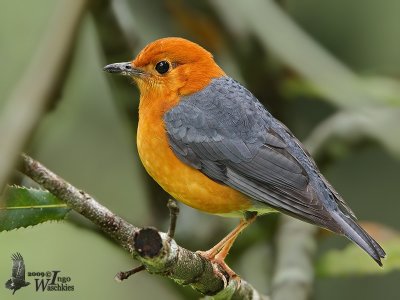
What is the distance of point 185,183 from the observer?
4594mm

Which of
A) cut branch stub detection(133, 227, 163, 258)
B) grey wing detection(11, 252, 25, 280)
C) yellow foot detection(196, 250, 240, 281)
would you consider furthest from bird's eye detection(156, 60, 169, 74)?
cut branch stub detection(133, 227, 163, 258)

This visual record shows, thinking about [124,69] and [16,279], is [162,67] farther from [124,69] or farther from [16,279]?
[16,279]

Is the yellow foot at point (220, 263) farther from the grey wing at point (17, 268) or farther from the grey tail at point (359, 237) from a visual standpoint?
the grey wing at point (17, 268)

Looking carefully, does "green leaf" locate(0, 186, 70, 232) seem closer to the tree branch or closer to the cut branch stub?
the tree branch

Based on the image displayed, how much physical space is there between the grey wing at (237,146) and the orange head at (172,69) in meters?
0.16

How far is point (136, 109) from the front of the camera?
603 cm

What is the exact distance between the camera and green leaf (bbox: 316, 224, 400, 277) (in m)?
5.15

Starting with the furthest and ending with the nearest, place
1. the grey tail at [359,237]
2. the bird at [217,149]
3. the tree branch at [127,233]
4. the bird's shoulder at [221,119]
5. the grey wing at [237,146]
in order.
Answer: the bird's shoulder at [221,119] < the grey wing at [237,146] < the bird at [217,149] < the grey tail at [359,237] < the tree branch at [127,233]

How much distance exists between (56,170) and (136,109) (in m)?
1.40

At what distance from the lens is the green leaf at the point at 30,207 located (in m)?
3.41

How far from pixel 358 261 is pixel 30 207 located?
8.66 feet

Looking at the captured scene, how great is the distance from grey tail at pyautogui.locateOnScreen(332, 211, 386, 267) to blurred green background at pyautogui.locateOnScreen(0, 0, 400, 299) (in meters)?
1.45

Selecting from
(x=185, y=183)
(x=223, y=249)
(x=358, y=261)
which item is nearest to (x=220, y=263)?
(x=223, y=249)

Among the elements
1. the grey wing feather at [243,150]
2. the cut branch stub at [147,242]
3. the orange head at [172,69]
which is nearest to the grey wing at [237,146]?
the grey wing feather at [243,150]
